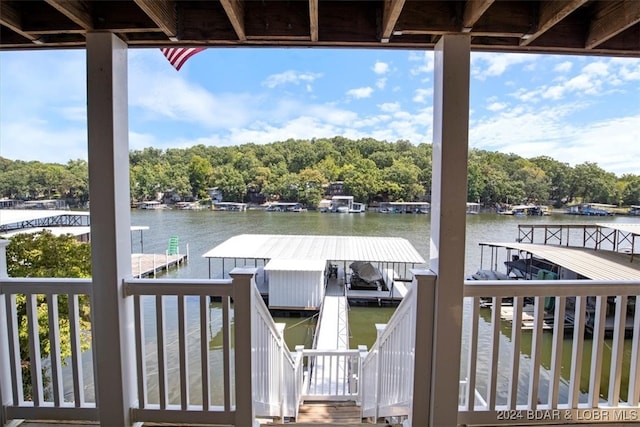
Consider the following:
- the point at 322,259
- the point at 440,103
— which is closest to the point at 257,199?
the point at 440,103

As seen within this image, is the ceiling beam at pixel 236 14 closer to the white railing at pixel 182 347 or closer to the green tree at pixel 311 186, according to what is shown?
the white railing at pixel 182 347

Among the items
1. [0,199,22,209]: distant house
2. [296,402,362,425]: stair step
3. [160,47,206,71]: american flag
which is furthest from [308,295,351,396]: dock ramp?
[0,199,22,209]: distant house

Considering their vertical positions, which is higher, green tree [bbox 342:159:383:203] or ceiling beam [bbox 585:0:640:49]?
ceiling beam [bbox 585:0:640:49]

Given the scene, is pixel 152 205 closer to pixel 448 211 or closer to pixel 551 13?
pixel 448 211

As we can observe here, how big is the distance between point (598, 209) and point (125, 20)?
4.72m

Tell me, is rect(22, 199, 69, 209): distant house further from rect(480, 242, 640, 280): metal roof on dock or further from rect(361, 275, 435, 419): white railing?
rect(480, 242, 640, 280): metal roof on dock

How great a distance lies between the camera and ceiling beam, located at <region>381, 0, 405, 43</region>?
1.38m

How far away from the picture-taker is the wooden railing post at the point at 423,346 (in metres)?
1.69

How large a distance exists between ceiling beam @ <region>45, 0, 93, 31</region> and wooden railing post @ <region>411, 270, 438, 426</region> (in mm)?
2075

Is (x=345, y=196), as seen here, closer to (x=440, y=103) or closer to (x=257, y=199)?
(x=257, y=199)

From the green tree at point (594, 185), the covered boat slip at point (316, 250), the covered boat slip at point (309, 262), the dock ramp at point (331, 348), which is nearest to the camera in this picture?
the green tree at point (594, 185)

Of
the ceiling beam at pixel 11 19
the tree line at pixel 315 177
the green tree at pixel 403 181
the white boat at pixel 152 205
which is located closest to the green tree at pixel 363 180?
the tree line at pixel 315 177

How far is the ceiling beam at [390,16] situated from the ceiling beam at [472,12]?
1.11 feet

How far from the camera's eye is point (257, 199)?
510cm
